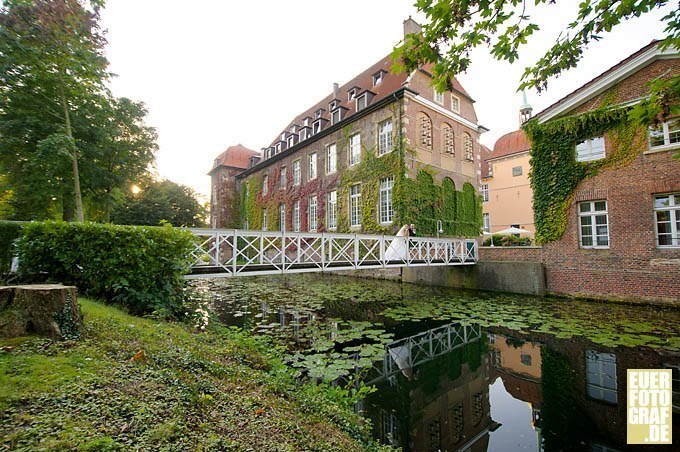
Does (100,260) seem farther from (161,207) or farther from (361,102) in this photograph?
(161,207)

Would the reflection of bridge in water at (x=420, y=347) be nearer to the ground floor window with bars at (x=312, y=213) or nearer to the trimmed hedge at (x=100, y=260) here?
the trimmed hedge at (x=100, y=260)

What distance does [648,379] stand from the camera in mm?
4406

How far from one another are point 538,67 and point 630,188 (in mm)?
9310

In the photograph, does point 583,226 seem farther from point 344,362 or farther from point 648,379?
point 344,362

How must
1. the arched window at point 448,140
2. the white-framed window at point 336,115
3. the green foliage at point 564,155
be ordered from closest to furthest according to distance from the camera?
1. the green foliage at point 564,155
2. the arched window at point 448,140
3. the white-framed window at point 336,115

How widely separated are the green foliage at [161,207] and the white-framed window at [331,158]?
1551 cm

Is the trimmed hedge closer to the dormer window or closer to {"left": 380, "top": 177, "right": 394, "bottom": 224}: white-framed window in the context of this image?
{"left": 380, "top": 177, "right": 394, "bottom": 224}: white-framed window

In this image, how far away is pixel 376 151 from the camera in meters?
17.0

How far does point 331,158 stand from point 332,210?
345cm

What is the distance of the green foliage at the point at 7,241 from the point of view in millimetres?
6484

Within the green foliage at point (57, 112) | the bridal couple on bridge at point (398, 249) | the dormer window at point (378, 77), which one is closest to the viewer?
the green foliage at point (57, 112)

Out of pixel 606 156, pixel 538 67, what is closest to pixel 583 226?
pixel 606 156

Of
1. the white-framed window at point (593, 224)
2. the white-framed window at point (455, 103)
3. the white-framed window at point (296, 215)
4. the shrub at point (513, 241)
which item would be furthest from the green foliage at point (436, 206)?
the white-framed window at point (296, 215)

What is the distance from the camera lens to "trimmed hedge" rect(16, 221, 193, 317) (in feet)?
18.3
